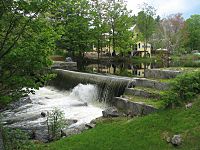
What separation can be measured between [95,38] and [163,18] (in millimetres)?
28926

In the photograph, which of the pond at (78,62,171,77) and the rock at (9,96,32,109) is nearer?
the rock at (9,96,32,109)

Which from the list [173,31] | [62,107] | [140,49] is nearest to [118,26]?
[140,49]

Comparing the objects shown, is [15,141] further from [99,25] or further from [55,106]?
[99,25]

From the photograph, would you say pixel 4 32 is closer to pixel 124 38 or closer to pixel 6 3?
pixel 6 3

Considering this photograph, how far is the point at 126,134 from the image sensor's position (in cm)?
866

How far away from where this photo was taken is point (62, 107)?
57.1 feet

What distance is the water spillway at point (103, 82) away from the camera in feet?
54.9

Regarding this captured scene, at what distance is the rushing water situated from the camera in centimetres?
1487

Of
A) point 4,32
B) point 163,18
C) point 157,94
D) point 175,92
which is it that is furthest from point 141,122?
point 163,18

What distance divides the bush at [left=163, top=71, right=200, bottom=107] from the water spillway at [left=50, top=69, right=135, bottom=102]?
20.6 ft

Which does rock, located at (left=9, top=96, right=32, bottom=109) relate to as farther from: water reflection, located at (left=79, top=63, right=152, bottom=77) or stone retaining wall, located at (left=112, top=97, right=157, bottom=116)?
water reflection, located at (left=79, top=63, right=152, bottom=77)

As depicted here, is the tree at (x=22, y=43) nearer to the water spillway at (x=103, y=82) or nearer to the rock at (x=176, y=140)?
the rock at (x=176, y=140)

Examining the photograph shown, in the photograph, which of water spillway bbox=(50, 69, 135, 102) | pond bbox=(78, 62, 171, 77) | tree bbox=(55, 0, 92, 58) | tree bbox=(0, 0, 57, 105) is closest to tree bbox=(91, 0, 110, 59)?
tree bbox=(55, 0, 92, 58)

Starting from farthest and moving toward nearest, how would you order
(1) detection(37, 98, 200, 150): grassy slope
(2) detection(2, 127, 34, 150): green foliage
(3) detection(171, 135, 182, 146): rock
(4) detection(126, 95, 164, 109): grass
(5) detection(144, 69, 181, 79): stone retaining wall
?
(5) detection(144, 69, 181, 79): stone retaining wall, (4) detection(126, 95, 164, 109): grass, (2) detection(2, 127, 34, 150): green foliage, (1) detection(37, 98, 200, 150): grassy slope, (3) detection(171, 135, 182, 146): rock
